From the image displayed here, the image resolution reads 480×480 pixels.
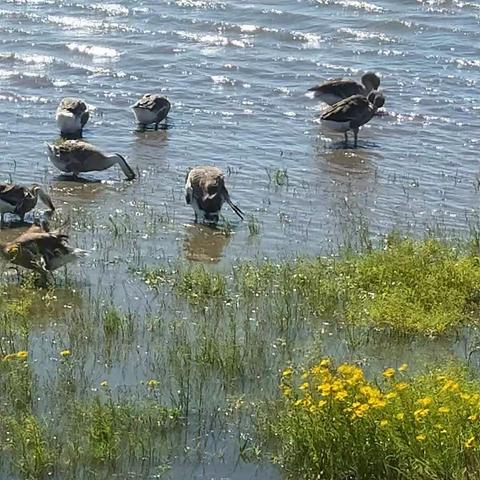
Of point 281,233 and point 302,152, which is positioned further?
point 302,152

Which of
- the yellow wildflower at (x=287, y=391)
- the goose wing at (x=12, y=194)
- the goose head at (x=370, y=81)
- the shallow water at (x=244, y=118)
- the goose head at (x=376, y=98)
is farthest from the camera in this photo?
the goose head at (x=370, y=81)

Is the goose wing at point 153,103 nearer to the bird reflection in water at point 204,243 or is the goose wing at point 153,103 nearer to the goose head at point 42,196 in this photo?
the goose head at point 42,196

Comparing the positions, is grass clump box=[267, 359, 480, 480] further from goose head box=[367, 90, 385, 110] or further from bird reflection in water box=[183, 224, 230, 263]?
goose head box=[367, 90, 385, 110]

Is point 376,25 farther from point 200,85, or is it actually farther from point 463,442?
point 463,442

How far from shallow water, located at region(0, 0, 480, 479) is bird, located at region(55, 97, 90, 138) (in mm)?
260

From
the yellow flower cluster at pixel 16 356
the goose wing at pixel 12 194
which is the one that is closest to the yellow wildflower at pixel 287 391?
the yellow flower cluster at pixel 16 356

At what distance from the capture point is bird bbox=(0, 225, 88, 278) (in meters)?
11.3

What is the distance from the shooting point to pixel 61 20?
2389 cm

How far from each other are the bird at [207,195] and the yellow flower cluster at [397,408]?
560cm

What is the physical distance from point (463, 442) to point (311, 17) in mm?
16715

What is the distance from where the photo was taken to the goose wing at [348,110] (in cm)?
1703

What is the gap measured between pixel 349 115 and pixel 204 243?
481 centimetres

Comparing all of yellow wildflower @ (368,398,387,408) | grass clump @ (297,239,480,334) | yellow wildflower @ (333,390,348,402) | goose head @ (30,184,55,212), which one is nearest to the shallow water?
goose head @ (30,184,55,212)

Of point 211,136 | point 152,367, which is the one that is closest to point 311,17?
point 211,136
